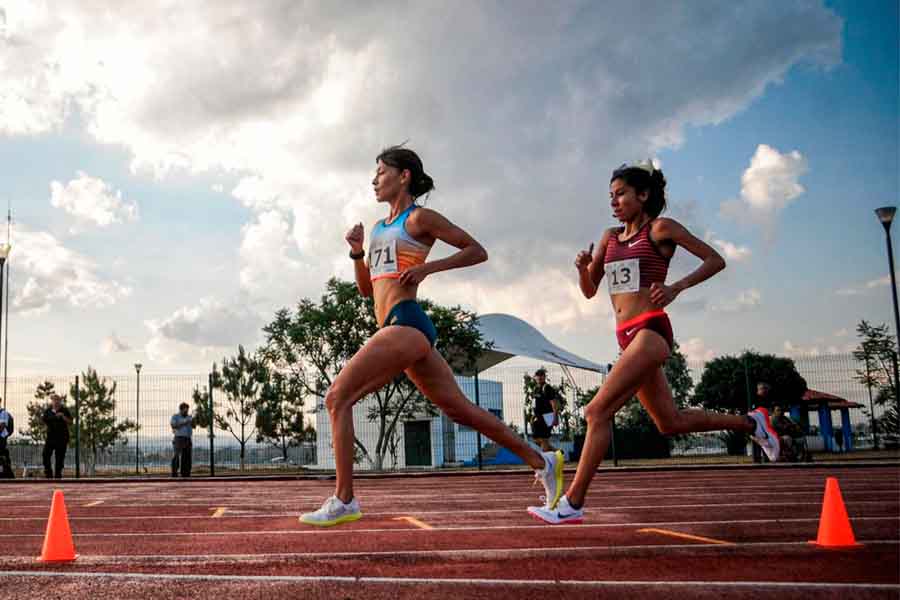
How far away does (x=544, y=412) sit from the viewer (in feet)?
53.5

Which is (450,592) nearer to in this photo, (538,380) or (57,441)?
(538,380)

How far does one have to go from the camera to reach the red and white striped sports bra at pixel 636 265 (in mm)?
4984

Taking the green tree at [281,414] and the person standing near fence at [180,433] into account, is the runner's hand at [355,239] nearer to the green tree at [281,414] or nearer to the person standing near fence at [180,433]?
the person standing near fence at [180,433]

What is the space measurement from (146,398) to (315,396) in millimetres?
7900

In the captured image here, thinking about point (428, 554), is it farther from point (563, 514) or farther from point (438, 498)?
point (438, 498)

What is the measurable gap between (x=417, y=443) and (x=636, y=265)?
29599mm

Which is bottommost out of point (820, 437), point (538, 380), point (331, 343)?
point (820, 437)

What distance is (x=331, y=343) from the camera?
29234 mm

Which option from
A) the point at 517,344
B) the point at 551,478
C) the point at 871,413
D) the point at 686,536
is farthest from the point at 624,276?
the point at 517,344

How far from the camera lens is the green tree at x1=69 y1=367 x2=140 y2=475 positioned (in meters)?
23.5

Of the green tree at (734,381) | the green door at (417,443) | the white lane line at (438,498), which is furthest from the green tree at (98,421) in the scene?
the green tree at (734,381)

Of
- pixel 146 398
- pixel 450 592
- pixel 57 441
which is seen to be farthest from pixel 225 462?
pixel 450 592

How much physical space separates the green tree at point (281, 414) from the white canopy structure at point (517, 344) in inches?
837

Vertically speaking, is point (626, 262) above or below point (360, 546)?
above
